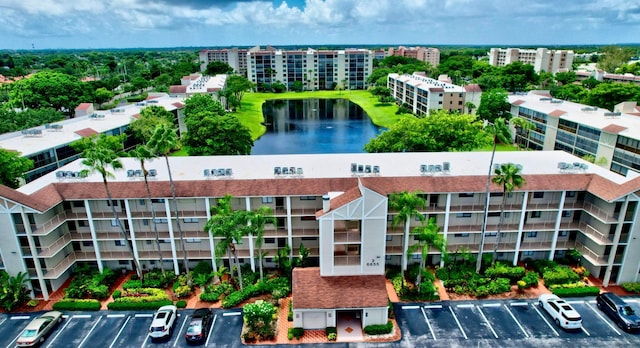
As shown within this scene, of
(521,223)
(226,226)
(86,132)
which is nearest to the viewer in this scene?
(226,226)

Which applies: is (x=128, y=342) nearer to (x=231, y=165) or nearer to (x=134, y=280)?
(x=134, y=280)

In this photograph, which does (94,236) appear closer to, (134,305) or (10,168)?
(134,305)

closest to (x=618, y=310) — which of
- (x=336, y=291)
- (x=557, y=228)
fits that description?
(x=557, y=228)

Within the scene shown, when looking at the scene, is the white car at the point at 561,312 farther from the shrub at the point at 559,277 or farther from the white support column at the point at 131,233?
the white support column at the point at 131,233

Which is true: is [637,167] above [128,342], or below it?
above

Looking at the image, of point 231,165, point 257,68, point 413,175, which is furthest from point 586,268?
point 257,68

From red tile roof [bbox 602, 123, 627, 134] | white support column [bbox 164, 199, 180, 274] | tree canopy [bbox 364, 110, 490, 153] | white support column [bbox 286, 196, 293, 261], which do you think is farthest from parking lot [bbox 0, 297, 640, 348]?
red tile roof [bbox 602, 123, 627, 134]
